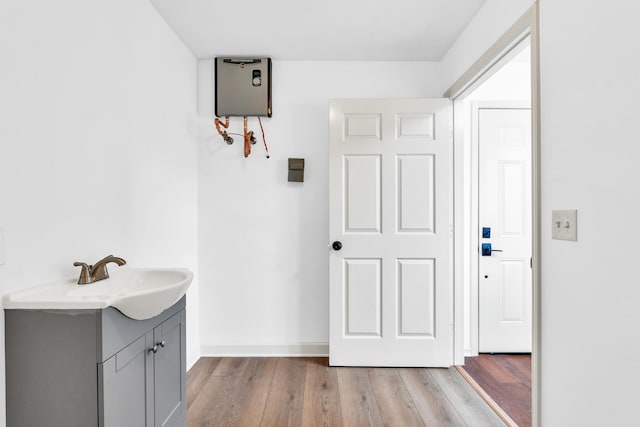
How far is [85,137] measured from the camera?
155cm

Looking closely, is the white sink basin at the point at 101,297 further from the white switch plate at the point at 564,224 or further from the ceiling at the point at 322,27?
the ceiling at the point at 322,27

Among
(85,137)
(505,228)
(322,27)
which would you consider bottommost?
(505,228)

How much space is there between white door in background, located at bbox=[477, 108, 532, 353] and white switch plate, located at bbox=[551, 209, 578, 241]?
143cm

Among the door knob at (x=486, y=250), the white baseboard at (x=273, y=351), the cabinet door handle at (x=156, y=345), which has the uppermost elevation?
the door knob at (x=486, y=250)

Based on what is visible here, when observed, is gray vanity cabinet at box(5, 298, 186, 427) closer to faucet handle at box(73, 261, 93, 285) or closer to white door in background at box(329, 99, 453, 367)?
faucet handle at box(73, 261, 93, 285)

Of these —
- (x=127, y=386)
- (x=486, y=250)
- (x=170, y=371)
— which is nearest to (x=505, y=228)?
(x=486, y=250)

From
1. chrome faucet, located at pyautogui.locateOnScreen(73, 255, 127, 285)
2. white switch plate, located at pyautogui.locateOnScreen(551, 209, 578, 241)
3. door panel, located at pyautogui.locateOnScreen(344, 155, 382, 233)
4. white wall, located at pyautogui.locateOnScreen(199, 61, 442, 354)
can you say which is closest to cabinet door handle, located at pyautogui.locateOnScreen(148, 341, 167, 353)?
chrome faucet, located at pyautogui.locateOnScreen(73, 255, 127, 285)

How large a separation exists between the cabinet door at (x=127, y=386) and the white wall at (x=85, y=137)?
0.34 metres

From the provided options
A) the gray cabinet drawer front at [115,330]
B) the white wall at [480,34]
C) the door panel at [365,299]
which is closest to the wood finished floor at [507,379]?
the door panel at [365,299]

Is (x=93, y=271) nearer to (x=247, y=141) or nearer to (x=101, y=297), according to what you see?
(x=101, y=297)

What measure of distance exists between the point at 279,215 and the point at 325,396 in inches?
54.0

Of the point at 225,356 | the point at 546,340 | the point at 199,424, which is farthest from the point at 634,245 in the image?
the point at 225,356

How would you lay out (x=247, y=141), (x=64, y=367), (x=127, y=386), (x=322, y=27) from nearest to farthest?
(x=64, y=367) → (x=127, y=386) → (x=322, y=27) → (x=247, y=141)

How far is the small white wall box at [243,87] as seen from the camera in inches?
112
